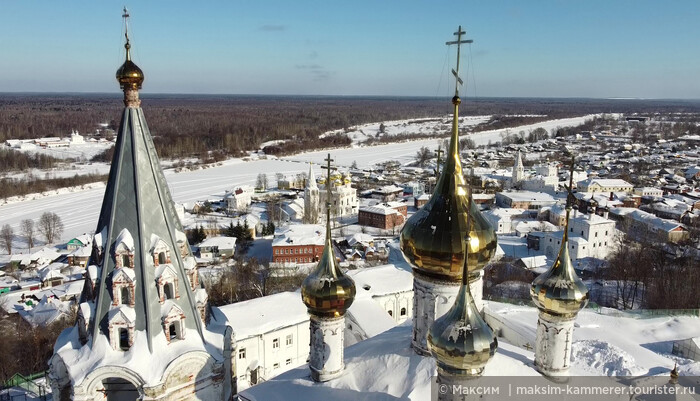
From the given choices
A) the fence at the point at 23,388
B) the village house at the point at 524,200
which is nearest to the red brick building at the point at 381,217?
the village house at the point at 524,200

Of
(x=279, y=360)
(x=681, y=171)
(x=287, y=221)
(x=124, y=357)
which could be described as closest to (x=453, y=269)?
(x=124, y=357)

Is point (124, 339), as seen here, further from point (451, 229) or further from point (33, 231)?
point (33, 231)

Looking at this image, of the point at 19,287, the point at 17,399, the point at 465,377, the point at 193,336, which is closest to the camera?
the point at 465,377

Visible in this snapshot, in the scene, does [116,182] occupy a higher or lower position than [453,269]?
higher

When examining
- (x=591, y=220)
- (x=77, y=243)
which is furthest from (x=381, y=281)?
(x=77, y=243)

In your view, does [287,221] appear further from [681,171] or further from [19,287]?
[681,171]

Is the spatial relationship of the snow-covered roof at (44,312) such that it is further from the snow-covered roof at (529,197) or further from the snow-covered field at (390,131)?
the snow-covered field at (390,131)

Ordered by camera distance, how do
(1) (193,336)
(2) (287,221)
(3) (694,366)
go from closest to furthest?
(1) (193,336)
(3) (694,366)
(2) (287,221)
